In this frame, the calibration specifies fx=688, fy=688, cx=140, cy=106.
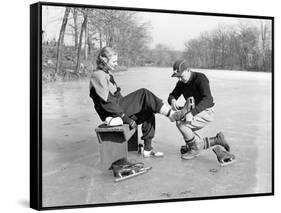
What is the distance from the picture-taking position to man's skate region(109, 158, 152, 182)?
18.7ft

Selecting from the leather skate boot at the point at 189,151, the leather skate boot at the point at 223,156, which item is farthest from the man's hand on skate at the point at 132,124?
the leather skate boot at the point at 223,156

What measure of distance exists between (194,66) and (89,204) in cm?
155

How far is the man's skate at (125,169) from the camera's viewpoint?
5691 millimetres

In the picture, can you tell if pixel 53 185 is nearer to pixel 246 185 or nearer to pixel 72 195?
pixel 72 195

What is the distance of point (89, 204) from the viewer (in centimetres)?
566

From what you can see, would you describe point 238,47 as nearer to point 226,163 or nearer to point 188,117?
point 188,117

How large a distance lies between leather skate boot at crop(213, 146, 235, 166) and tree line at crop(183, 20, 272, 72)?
0.76 m

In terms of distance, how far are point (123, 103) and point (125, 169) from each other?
0.56m

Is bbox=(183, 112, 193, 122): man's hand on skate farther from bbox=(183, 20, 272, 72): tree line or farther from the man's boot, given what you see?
bbox=(183, 20, 272, 72): tree line

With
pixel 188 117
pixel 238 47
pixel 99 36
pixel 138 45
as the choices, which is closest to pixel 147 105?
pixel 188 117

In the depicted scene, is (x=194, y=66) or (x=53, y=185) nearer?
(x=53, y=185)

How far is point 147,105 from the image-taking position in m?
5.93

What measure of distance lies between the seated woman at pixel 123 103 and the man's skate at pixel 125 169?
0.50ft

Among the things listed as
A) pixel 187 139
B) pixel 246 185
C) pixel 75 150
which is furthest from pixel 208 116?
pixel 75 150
